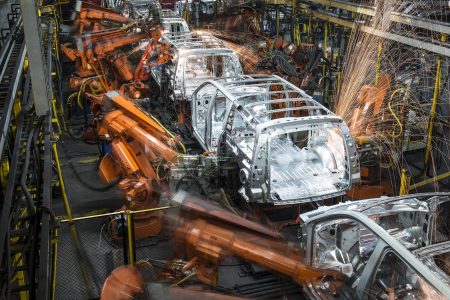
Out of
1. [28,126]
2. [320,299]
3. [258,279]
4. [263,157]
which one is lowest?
[258,279]

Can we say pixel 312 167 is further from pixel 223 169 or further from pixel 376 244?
pixel 376 244

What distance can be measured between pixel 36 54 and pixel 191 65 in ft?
18.4

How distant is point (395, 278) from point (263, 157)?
7.06ft

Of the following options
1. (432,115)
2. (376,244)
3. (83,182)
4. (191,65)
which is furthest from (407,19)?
(83,182)

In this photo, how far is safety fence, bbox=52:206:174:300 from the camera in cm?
577

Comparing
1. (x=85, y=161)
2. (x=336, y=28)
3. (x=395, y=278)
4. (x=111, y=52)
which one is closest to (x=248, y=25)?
(x=336, y=28)

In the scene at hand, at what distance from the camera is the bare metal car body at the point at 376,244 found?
4.54 metres

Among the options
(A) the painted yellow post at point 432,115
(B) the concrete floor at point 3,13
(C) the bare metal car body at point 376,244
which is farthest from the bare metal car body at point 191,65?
(C) the bare metal car body at point 376,244

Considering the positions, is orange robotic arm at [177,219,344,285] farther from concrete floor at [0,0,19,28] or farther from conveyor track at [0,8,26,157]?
concrete floor at [0,0,19,28]

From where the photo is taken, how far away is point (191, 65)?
1120 centimetres

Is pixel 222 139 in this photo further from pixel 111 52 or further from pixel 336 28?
pixel 336 28

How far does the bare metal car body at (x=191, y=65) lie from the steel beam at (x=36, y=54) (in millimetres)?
4274

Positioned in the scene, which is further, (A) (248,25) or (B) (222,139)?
(A) (248,25)

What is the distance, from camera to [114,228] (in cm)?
658
